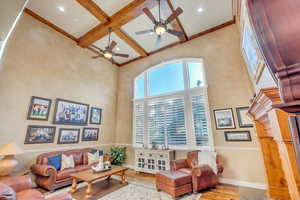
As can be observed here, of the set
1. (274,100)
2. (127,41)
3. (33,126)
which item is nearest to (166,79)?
(127,41)

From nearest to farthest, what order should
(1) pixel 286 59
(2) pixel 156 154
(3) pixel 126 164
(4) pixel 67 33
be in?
(1) pixel 286 59
(2) pixel 156 154
(4) pixel 67 33
(3) pixel 126 164

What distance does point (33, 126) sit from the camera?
3.58 meters

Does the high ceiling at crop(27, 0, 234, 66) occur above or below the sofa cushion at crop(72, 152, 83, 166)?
above

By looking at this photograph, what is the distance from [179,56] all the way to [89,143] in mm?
4670

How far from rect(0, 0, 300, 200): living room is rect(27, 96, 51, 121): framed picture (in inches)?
0.9

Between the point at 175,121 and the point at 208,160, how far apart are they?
1625 mm

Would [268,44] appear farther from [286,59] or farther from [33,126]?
[33,126]

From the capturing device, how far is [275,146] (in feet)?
7.13

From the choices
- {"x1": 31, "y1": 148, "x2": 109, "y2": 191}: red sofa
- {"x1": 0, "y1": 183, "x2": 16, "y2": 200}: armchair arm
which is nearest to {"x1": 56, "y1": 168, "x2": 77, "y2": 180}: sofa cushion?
{"x1": 31, "y1": 148, "x2": 109, "y2": 191}: red sofa

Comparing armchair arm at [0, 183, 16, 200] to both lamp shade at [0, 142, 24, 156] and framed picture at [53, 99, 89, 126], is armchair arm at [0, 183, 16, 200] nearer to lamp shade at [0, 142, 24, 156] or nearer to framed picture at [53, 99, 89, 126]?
lamp shade at [0, 142, 24, 156]

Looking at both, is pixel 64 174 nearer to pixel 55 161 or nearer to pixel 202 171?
pixel 55 161

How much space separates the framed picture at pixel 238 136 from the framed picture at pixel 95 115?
450 cm

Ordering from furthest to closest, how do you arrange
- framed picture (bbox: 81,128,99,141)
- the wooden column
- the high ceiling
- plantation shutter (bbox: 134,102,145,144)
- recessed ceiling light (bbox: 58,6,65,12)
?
plantation shutter (bbox: 134,102,145,144) → framed picture (bbox: 81,128,99,141) → recessed ceiling light (bbox: 58,6,65,12) → the high ceiling → the wooden column

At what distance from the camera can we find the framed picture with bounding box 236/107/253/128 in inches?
137
